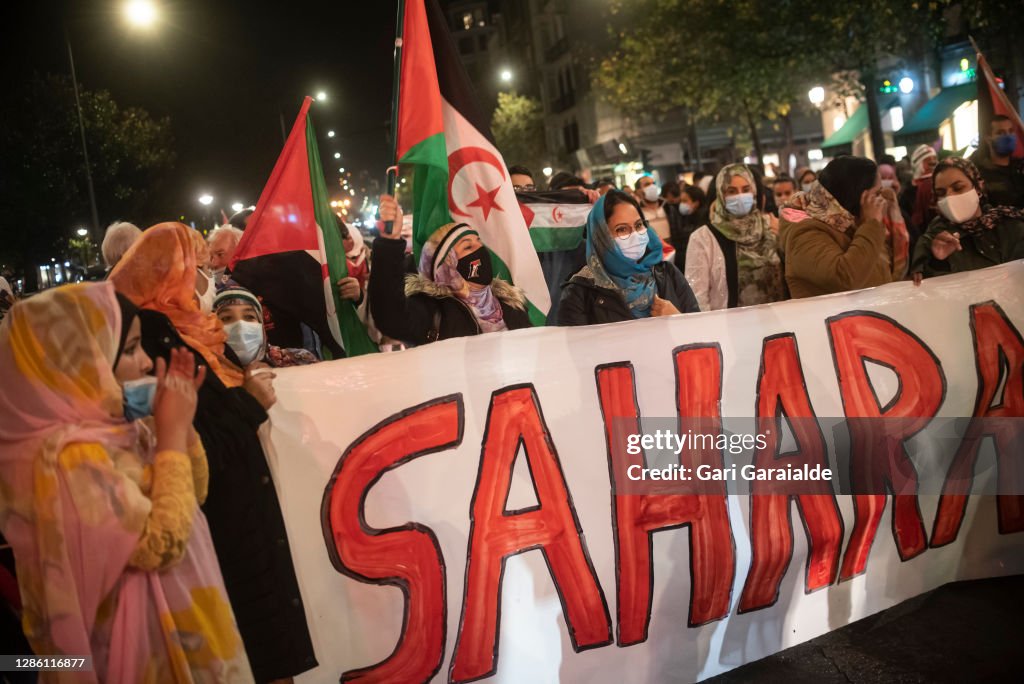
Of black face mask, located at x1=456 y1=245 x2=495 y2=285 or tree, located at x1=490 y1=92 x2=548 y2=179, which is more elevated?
tree, located at x1=490 y1=92 x2=548 y2=179

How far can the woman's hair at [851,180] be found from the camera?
456 cm

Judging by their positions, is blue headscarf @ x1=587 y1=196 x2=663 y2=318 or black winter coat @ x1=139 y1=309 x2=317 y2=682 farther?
blue headscarf @ x1=587 y1=196 x2=663 y2=318

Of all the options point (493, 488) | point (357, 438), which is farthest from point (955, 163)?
point (357, 438)

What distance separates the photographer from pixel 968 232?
15.6 feet

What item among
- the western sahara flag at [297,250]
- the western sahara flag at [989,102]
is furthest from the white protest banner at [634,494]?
the western sahara flag at [989,102]

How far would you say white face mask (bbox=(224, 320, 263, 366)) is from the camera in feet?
11.3

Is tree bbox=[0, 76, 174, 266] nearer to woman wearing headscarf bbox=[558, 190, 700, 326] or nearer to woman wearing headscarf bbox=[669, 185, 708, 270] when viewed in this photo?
woman wearing headscarf bbox=[669, 185, 708, 270]

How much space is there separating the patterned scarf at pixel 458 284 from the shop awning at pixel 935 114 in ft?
70.4

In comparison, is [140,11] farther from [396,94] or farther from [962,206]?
[962,206]

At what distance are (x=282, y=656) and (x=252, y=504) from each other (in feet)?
1.58

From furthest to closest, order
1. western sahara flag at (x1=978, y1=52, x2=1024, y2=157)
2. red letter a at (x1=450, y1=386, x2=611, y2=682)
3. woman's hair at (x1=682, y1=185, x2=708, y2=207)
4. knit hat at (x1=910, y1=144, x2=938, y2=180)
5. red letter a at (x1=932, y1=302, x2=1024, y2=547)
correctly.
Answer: knit hat at (x1=910, y1=144, x2=938, y2=180) < woman's hair at (x1=682, y1=185, x2=708, y2=207) < western sahara flag at (x1=978, y1=52, x2=1024, y2=157) < red letter a at (x1=932, y1=302, x2=1024, y2=547) < red letter a at (x1=450, y1=386, x2=611, y2=682)

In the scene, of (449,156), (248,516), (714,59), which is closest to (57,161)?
(714,59)

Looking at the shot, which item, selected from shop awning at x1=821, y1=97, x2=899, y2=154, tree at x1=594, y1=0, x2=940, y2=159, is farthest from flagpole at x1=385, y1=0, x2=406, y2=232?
shop awning at x1=821, y1=97, x2=899, y2=154

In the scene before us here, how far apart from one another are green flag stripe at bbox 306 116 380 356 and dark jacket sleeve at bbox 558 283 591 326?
5.07 ft
